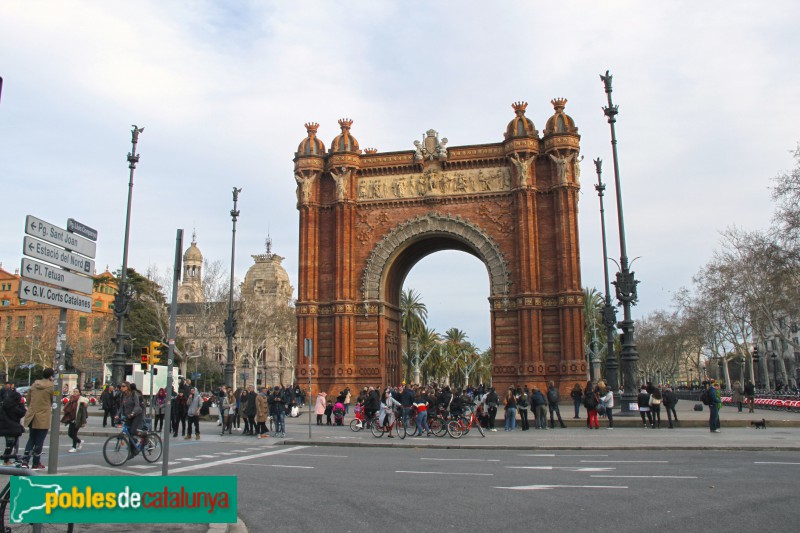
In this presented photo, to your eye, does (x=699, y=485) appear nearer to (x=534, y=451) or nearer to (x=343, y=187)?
(x=534, y=451)

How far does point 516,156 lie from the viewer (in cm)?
4000

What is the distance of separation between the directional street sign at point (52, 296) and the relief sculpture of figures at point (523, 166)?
33953 millimetres

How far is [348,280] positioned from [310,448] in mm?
22210

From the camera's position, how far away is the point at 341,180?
4228cm

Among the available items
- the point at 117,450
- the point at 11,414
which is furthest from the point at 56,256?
the point at 117,450

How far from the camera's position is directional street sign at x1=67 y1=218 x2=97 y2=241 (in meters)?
7.81

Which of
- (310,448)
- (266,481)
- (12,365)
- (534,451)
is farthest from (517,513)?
(12,365)

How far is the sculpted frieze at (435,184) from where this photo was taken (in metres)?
41.2

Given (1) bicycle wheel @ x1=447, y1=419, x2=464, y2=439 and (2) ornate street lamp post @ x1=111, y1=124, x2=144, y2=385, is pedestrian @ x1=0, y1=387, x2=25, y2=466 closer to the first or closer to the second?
(1) bicycle wheel @ x1=447, y1=419, x2=464, y2=439

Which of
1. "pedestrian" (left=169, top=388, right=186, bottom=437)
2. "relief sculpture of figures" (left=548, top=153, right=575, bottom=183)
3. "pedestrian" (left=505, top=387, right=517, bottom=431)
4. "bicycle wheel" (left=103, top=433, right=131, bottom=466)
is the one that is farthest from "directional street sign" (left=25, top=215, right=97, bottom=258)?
"relief sculpture of figures" (left=548, top=153, right=575, bottom=183)

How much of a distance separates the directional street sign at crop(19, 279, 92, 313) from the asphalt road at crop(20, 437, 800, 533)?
145 inches

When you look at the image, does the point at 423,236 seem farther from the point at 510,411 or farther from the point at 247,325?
the point at 247,325

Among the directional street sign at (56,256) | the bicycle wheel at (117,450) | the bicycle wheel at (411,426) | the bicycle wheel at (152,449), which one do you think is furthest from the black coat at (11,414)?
the bicycle wheel at (411,426)

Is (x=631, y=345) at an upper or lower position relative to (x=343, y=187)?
lower
